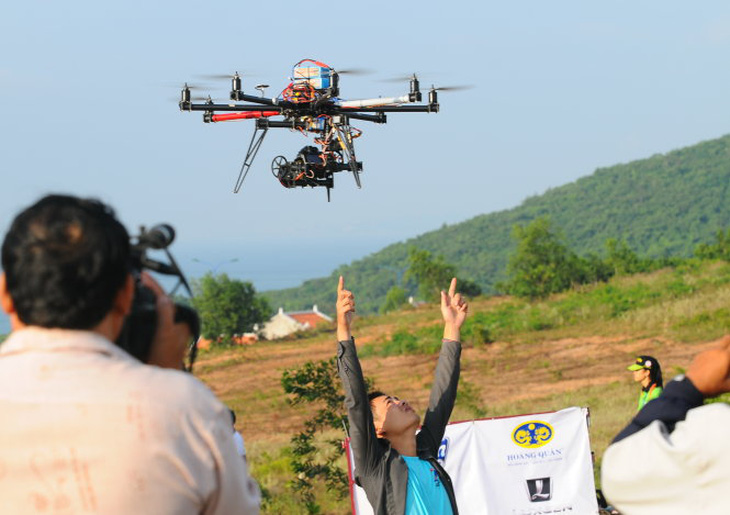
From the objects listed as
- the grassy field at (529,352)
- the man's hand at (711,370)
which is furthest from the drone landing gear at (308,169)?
the man's hand at (711,370)

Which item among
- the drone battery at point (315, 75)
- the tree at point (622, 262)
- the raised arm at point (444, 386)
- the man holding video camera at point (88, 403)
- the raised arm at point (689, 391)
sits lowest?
the tree at point (622, 262)

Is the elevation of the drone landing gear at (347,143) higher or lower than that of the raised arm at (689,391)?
higher

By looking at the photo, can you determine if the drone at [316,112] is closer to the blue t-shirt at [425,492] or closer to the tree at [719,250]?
the blue t-shirt at [425,492]

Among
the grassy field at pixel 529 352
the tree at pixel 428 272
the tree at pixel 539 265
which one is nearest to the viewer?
the grassy field at pixel 529 352

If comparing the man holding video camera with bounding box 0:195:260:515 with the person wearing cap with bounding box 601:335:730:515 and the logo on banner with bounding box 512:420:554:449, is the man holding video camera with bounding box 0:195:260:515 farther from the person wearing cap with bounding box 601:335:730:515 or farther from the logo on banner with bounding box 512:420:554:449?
the logo on banner with bounding box 512:420:554:449

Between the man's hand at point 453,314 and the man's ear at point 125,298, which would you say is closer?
the man's ear at point 125,298

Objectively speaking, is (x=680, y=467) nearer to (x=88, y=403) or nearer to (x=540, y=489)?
(x=88, y=403)
